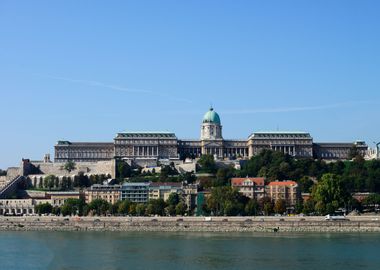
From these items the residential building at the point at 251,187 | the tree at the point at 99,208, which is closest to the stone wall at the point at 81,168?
the tree at the point at 99,208

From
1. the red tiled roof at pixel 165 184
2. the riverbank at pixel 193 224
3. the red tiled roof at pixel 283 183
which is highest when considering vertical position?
the red tiled roof at pixel 165 184

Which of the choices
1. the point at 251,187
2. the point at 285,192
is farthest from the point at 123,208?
the point at 285,192

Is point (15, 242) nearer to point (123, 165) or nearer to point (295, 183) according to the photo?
point (295, 183)

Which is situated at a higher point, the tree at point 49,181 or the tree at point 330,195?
the tree at point 49,181

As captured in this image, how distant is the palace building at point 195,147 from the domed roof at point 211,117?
11.7 ft

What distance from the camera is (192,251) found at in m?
39.2

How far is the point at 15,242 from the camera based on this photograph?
45.7 metres

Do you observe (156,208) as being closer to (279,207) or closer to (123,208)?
(123,208)

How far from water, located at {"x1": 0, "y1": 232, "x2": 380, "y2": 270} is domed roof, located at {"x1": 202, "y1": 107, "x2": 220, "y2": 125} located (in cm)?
5176

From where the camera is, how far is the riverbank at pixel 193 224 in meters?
53.0

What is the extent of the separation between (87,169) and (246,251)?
51.3 metres

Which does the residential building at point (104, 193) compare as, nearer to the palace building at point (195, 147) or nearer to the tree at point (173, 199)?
the tree at point (173, 199)

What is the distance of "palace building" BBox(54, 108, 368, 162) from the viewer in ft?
318

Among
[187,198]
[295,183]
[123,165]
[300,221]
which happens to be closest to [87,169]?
[123,165]
